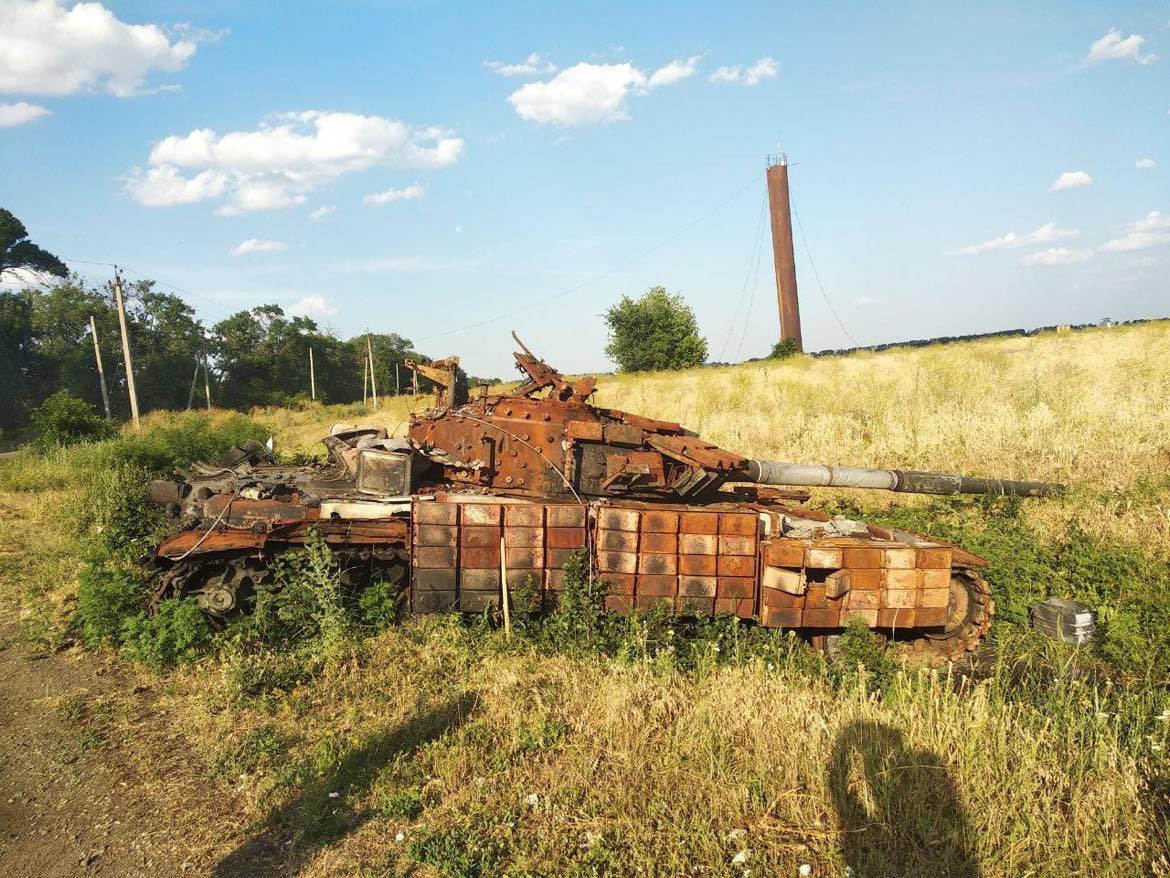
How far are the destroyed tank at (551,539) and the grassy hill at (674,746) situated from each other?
0.43 m

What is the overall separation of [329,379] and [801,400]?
40677 millimetres

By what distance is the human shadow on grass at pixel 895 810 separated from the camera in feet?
11.3

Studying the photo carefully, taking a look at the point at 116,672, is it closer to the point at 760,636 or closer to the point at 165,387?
the point at 760,636

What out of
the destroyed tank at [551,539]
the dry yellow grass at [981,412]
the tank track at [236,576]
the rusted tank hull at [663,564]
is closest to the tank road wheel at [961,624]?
the destroyed tank at [551,539]

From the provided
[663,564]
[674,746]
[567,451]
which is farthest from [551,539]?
[674,746]

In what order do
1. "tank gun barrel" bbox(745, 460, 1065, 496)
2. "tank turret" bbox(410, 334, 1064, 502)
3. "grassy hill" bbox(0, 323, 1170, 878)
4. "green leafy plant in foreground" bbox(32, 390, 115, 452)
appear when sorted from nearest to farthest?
"grassy hill" bbox(0, 323, 1170, 878) → "tank turret" bbox(410, 334, 1064, 502) → "tank gun barrel" bbox(745, 460, 1065, 496) → "green leafy plant in foreground" bbox(32, 390, 115, 452)

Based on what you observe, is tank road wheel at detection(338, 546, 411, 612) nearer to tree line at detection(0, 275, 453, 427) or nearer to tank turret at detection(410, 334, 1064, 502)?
tank turret at detection(410, 334, 1064, 502)

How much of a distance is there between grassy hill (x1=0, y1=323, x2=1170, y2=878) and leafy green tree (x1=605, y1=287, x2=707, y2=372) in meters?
23.2

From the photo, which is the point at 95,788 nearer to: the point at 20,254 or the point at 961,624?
the point at 961,624

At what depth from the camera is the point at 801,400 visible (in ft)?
68.7

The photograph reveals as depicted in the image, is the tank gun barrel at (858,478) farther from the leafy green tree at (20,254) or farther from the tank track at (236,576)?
the leafy green tree at (20,254)

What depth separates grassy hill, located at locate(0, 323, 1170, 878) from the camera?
11.8 feet

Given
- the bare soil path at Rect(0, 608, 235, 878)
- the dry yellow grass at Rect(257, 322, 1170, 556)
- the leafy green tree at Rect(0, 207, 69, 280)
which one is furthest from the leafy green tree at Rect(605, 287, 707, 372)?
the leafy green tree at Rect(0, 207, 69, 280)

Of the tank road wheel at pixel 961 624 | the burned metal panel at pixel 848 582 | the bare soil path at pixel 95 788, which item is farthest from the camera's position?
the tank road wheel at pixel 961 624
